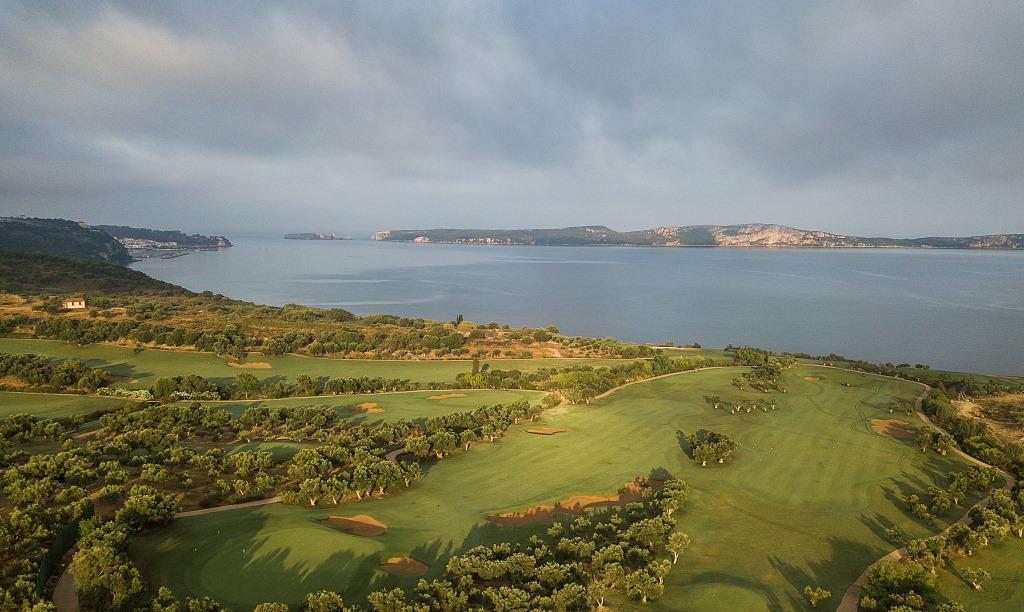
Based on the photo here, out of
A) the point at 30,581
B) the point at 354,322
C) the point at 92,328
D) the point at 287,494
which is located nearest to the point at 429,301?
the point at 354,322

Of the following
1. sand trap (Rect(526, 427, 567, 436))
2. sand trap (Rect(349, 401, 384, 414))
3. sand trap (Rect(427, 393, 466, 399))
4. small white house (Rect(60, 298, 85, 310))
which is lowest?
sand trap (Rect(427, 393, 466, 399))

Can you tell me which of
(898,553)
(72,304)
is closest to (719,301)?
(898,553)

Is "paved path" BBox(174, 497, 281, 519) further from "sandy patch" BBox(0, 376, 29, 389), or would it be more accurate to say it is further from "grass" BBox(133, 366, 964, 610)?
"sandy patch" BBox(0, 376, 29, 389)

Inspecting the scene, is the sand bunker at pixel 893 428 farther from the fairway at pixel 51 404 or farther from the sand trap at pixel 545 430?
the fairway at pixel 51 404

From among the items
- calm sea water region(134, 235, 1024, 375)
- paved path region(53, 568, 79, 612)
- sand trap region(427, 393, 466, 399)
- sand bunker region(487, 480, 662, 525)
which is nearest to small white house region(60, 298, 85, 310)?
calm sea water region(134, 235, 1024, 375)

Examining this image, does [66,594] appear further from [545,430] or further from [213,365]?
[213,365]
